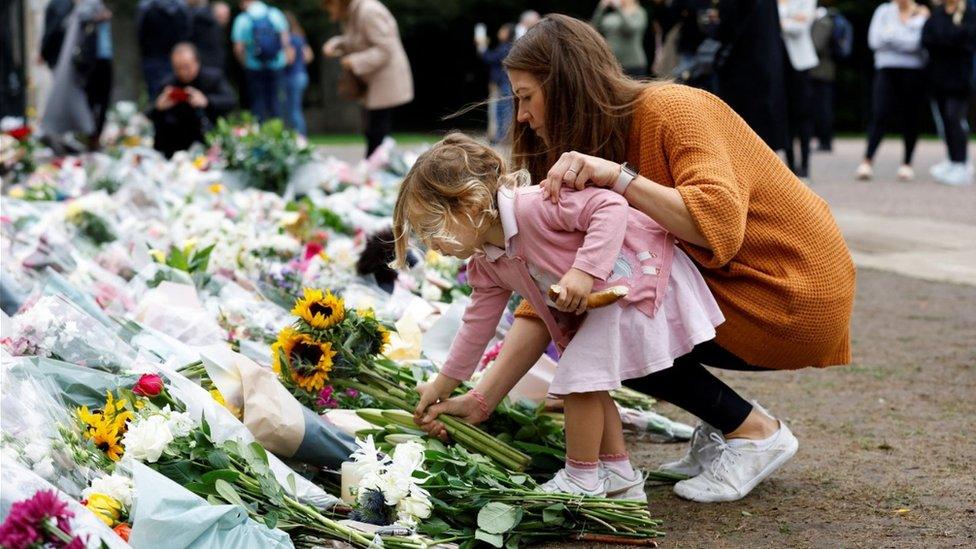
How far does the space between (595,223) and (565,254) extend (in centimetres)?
13

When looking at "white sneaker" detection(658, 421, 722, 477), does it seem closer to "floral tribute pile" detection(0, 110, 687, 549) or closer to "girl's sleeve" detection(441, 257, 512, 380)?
"floral tribute pile" detection(0, 110, 687, 549)

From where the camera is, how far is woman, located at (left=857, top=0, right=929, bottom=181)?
1097 cm

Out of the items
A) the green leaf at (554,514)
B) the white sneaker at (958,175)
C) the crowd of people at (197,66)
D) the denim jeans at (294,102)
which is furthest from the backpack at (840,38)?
the green leaf at (554,514)

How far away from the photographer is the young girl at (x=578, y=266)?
294cm

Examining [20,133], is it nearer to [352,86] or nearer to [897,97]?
[352,86]

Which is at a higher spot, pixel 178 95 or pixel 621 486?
pixel 621 486

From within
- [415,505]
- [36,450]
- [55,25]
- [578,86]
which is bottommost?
[55,25]

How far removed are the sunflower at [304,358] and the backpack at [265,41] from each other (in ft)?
32.3

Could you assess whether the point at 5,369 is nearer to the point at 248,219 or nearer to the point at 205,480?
the point at 205,480

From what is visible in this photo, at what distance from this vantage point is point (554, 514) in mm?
2857

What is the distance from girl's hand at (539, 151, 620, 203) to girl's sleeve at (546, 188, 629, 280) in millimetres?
26

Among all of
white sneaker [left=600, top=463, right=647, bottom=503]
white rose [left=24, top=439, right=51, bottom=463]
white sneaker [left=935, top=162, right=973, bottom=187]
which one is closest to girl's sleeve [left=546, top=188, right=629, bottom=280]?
white sneaker [left=600, top=463, right=647, bottom=503]

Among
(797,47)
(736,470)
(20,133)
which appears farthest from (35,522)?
(797,47)

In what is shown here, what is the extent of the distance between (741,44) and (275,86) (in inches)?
300
